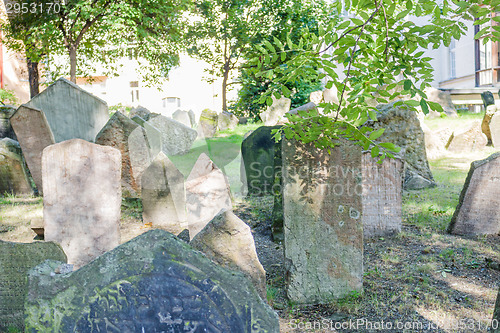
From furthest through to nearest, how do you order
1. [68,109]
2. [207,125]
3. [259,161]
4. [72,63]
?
[207,125] < [72,63] < [259,161] < [68,109]

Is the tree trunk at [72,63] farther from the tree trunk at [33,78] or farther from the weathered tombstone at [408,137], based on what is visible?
the weathered tombstone at [408,137]

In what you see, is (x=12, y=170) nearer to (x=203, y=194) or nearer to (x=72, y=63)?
(x=203, y=194)

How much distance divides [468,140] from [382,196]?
670 centimetres

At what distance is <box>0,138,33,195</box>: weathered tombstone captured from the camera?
721cm

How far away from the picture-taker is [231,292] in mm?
1899

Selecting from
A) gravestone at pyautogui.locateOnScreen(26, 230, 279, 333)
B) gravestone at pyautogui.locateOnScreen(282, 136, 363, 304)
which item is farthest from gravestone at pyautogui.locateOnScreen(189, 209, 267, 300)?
gravestone at pyautogui.locateOnScreen(26, 230, 279, 333)

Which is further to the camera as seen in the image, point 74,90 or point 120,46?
point 120,46

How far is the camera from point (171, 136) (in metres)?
11.5

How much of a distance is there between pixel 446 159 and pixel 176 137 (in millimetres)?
6990

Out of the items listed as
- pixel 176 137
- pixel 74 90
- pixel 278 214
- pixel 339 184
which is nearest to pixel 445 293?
pixel 339 184

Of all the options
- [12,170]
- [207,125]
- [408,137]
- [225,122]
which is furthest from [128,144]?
[225,122]

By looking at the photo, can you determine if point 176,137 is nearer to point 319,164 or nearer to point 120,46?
point 120,46

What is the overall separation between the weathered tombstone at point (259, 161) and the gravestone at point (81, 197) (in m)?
3.71

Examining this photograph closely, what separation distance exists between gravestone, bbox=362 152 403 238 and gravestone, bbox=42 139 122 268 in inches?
Answer: 118
